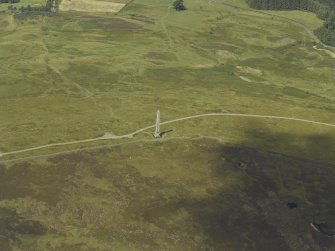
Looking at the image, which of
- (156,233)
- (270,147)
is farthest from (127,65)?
(156,233)

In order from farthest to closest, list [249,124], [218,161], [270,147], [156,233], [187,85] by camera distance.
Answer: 1. [187,85]
2. [249,124]
3. [270,147]
4. [218,161]
5. [156,233]

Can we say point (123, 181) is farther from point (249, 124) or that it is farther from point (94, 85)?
point (94, 85)

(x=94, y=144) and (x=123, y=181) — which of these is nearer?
(x=123, y=181)

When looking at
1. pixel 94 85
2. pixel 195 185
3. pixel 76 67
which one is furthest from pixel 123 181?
pixel 76 67

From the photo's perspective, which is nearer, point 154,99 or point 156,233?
point 156,233

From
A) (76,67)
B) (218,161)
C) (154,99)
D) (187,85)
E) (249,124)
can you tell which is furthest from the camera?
(76,67)

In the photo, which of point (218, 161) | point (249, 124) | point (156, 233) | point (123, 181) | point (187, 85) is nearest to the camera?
point (156, 233)

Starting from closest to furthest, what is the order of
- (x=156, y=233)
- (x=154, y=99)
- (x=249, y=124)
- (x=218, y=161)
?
(x=156, y=233), (x=218, y=161), (x=249, y=124), (x=154, y=99)

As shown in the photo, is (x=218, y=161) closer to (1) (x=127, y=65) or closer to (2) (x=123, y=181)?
(2) (x=123, y=181)
